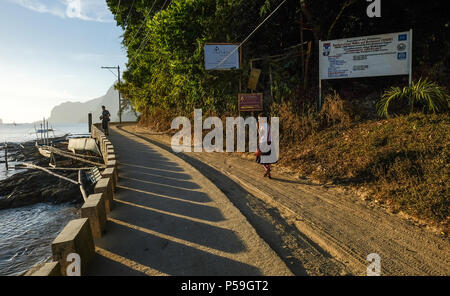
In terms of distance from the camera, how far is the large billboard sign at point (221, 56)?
37.0 feet

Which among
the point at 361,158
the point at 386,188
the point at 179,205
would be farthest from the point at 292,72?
the point at 179,205

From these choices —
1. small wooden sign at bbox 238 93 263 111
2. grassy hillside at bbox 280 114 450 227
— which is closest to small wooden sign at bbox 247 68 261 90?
small wooden sign at bbox 238 93 263 111

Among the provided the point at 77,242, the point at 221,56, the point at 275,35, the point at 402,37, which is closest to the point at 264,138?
the point at 77,242

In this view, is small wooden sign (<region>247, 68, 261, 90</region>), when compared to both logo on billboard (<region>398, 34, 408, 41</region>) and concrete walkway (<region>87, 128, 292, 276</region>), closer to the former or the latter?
logo on billboard (<region>398, 34, 408, 41</region>)

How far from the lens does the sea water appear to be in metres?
5.25

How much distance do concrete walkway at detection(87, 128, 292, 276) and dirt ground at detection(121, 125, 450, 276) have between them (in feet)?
1.16

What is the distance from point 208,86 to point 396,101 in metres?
8.09

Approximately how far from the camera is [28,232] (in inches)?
274

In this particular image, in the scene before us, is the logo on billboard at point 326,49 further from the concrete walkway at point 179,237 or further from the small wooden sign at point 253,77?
the concrete walkway at point 179,237

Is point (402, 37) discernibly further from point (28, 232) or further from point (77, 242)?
point (28, 232)

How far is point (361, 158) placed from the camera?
609 centimetres

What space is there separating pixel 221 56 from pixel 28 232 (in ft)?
32.5

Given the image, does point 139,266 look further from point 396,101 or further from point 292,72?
point 292,72

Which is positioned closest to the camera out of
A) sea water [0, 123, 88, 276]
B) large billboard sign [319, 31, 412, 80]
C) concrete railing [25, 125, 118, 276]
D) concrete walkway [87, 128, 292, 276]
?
concrete railing [25, 125, 118, 276]
